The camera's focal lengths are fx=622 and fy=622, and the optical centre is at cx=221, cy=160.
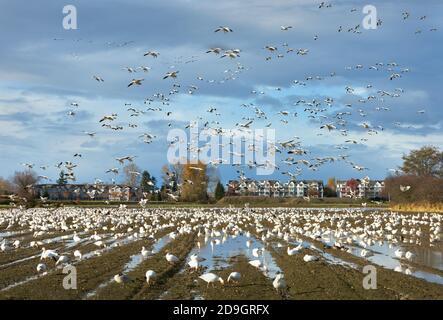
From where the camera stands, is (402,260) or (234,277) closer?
(234,277)

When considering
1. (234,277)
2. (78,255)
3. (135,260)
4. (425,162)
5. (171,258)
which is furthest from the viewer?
(425,162)

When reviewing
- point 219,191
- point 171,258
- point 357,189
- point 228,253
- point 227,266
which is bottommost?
point 227,266

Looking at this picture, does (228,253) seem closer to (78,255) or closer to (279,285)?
(78,255)

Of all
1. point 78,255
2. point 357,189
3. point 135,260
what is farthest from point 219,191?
point 135,260

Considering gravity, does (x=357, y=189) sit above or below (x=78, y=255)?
above

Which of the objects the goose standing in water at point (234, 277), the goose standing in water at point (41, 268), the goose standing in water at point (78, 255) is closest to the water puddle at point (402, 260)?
the goose standing in water at point (234, 277)

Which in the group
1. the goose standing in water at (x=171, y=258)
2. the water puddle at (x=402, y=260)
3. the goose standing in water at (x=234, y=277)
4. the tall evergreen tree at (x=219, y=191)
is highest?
the tall evergreen tree at (x=219, y=191)

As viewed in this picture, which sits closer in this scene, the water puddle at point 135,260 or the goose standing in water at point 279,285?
the goose standing in water at point 279,285

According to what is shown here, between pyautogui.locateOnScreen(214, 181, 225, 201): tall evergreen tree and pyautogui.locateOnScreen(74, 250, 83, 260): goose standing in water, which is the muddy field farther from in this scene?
pyautogui.locateOnScreen(214, 181, 225, 201): tall evergreen tree

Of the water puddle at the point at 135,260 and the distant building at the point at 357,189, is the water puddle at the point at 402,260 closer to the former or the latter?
the water puddle at the point at 135,260

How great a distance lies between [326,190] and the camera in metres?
124

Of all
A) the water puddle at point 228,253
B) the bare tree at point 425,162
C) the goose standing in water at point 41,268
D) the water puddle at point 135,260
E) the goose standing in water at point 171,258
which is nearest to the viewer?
the water puddle at point 135,260

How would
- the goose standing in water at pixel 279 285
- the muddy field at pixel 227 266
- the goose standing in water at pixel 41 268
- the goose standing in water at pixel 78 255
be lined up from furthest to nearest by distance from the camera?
the goose standing in water at pixel 78 255 < the goose standing in water at pixel 41 268 < the muddy field at pixel 227 266 < the goose standing in water at pixel 279 285
